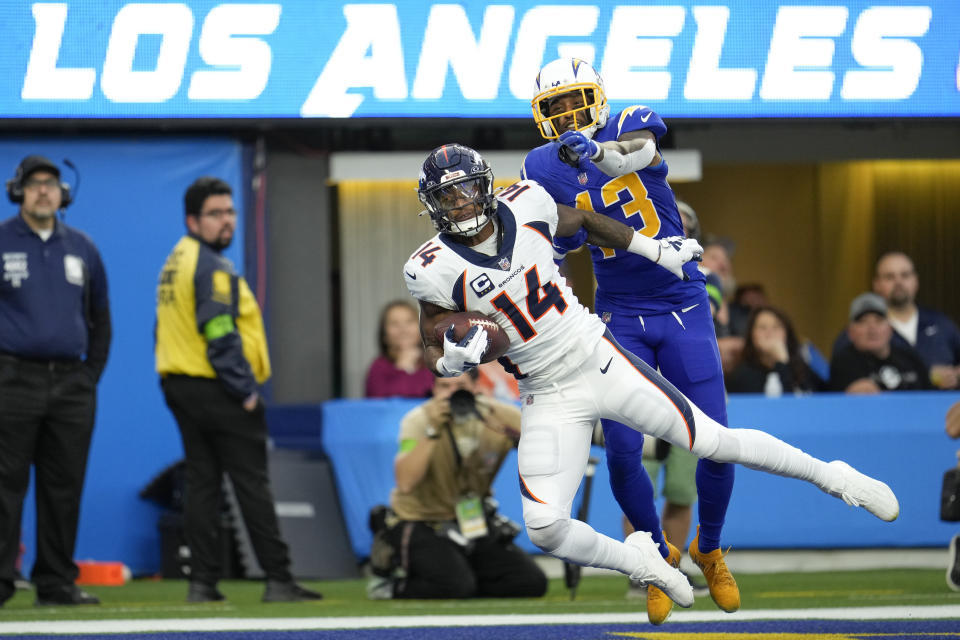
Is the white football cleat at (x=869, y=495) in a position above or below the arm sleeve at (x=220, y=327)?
below

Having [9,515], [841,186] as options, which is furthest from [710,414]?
[841,186]

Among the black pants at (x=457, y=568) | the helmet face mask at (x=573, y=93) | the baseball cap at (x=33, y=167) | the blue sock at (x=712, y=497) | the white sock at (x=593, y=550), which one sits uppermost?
the baseball cap at (x=33, y=167)

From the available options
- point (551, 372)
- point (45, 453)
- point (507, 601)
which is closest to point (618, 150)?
→ point (551, 372)

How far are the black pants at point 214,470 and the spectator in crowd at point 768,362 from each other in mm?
3136

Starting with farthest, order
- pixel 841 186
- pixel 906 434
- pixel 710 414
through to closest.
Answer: pixel 841 186 < pixel 906 434 < pixel 710 414

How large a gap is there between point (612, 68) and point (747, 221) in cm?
501

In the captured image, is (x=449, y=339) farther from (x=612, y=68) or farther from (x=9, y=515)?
(x=612, y=68)

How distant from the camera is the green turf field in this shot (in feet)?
20.7

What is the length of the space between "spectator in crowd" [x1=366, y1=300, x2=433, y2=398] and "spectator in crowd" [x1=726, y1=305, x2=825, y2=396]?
6.40ft

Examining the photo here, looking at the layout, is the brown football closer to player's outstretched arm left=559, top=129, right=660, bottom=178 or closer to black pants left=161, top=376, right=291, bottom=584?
player's outstretched arm left=559, top=129, right=660, bottom=178

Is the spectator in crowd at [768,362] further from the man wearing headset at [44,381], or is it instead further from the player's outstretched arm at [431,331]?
the player's outstretched arm at [431,331]

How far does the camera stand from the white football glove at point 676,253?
5.02m

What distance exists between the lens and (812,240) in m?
13.8

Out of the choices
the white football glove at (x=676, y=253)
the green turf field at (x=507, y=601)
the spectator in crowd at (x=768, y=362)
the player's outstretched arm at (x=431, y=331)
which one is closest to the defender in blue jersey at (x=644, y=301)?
the white football glove at (x=676, y=253)
